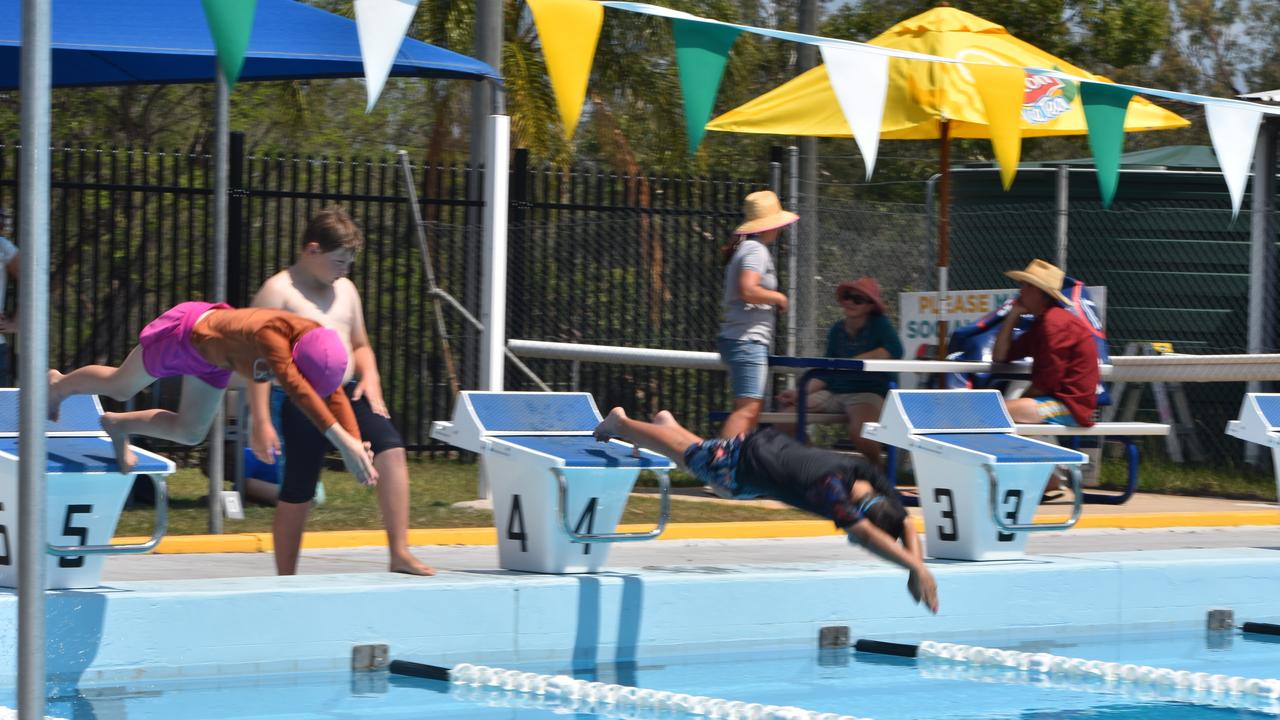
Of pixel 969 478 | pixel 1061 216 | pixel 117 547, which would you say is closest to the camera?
pixel 117 547

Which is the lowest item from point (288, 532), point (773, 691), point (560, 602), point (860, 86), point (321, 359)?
point (773, 691)

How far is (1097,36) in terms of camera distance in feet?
80.5

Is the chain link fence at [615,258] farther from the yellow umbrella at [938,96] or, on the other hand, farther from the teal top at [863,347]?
the teal top at [863,347]

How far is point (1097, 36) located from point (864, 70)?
1787 cm

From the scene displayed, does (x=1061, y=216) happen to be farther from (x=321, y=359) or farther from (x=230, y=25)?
(x=230, y=25)

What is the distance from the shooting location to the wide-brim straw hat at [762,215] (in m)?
9.57

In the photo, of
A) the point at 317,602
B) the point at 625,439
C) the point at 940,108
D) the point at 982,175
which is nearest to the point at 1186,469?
the point at 982,175

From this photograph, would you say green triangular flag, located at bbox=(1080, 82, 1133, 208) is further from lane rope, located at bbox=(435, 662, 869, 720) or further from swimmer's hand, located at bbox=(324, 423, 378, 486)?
swimmer's hand, located at bbox=(324, 423, 378, 486)

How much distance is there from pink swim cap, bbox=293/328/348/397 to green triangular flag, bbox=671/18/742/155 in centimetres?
204

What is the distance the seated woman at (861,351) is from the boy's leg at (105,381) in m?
5.40

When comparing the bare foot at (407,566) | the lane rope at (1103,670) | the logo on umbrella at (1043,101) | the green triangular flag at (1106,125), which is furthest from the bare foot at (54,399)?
the logo on umbrella at (1043,101)

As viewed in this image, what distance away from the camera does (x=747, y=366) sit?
966 centimetres

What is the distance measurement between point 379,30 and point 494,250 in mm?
2893

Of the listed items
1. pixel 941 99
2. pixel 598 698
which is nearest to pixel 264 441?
pixel 598 698
